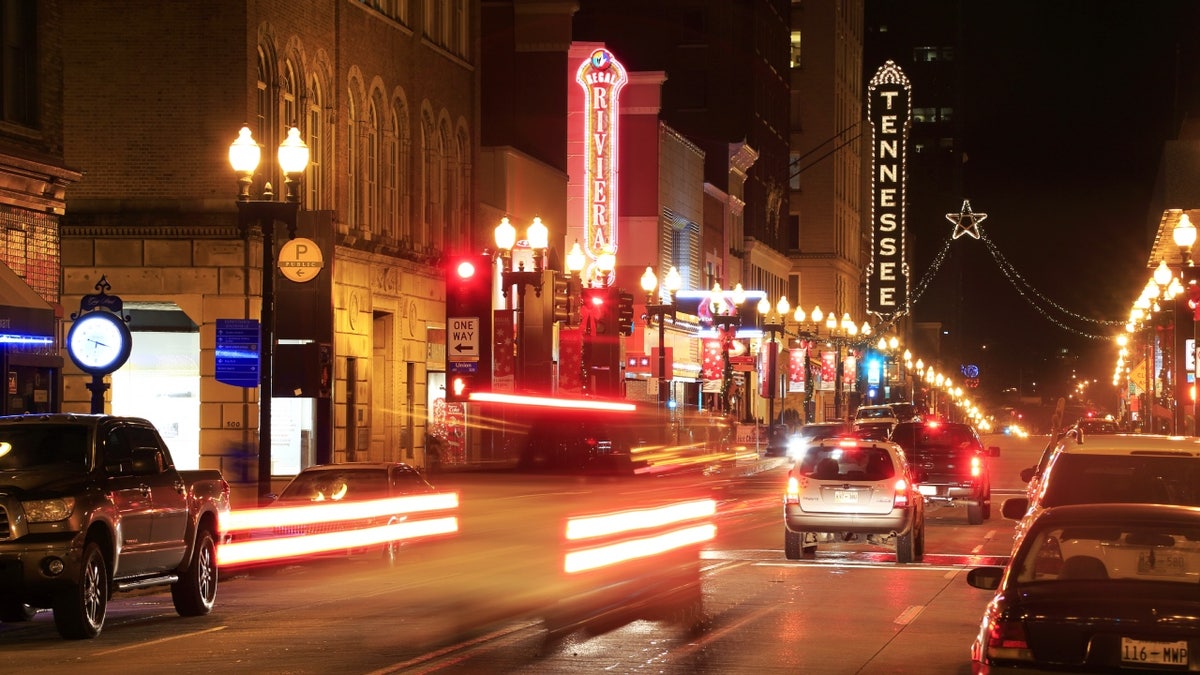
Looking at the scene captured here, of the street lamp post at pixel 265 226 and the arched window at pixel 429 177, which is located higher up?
the arched window at pixel 429 177

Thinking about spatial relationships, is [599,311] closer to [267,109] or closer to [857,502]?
[267,109]

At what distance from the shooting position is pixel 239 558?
891 inches

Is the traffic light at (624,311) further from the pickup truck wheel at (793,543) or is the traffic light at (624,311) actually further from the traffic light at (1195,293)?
the pickup truck wheel at (793,543)

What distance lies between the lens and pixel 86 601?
15.7 meters

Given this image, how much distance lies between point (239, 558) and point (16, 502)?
7.26 metres

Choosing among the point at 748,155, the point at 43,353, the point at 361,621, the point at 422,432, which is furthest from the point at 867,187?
the point at 361,621

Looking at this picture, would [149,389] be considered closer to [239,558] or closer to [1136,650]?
[239,558]

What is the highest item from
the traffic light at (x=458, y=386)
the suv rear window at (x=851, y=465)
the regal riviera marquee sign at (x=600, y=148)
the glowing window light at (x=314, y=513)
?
the regal riviera marquee sign at (x=600, y=148)

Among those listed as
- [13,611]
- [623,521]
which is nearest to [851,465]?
[623,521]

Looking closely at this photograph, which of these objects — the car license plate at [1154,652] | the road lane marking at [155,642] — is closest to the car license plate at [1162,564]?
the car license plate at [1154,652]

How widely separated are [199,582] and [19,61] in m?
14.3

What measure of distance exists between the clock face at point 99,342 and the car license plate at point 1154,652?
60.4 feet

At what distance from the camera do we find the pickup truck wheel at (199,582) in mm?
17828

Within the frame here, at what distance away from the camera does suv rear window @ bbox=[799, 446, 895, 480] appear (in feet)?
78.1
